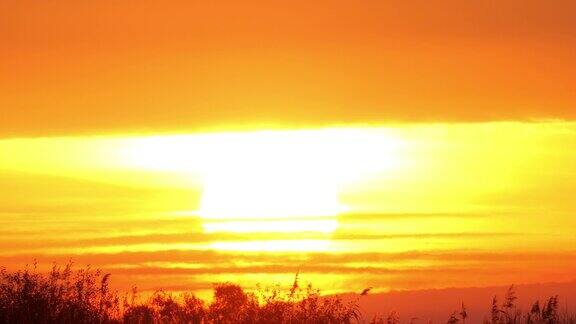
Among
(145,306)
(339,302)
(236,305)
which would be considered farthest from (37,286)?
(339,302)

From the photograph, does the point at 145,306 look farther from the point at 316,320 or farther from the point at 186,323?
the point at 316,320

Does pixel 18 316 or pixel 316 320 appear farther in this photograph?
pixel 316 320

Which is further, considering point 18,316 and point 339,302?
point 339,302

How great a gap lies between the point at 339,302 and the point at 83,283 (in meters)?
6.58

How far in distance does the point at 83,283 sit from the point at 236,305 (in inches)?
164

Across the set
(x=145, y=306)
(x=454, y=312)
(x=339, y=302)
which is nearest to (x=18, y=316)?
(x=145, y=306)

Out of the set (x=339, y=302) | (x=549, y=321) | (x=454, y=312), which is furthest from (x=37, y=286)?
(x=549, y=321)

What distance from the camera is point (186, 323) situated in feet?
106

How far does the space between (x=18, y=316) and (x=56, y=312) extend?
3.11 feet

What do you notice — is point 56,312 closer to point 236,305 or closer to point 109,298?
point 109,298

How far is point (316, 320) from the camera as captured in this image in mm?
32469

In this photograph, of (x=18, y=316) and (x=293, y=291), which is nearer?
(x=18, y=316)

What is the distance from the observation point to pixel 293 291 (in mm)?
32781

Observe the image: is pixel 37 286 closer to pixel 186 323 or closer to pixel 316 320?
pixel 186 323
